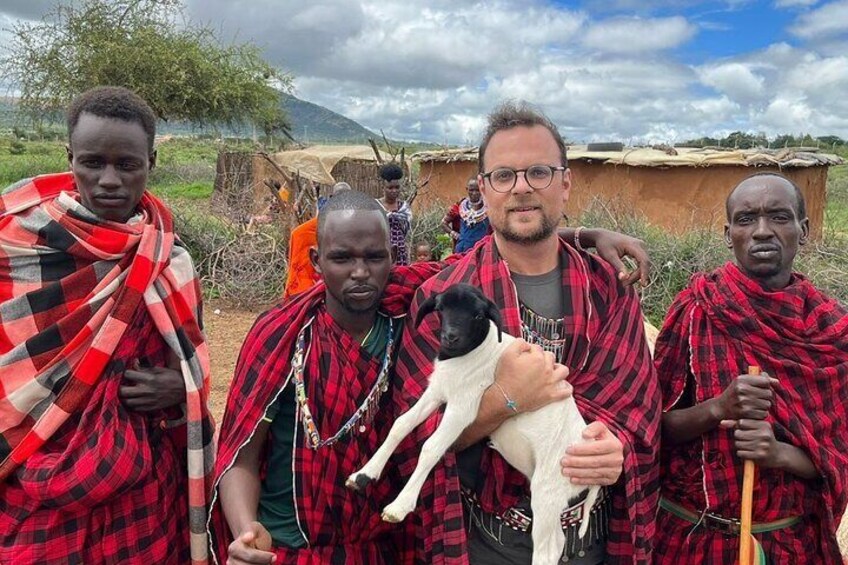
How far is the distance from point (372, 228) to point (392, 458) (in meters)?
0.74

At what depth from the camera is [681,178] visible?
39.9 feet

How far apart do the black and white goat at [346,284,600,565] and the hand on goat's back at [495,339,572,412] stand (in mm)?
30

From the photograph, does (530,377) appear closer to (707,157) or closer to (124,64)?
(707,157)

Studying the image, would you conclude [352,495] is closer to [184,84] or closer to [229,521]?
[229,521]

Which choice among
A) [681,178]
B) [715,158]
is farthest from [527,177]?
[681,178]

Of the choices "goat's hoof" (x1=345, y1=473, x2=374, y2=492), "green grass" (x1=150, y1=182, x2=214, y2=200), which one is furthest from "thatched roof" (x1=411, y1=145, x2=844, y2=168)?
"green grass" (x1=150, y1=182, x2=214, y2=200)

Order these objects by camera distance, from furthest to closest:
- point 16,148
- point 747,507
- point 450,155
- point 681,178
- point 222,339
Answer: point 16,148
point 450,155
point 681,178
point 222,339
point 747,507

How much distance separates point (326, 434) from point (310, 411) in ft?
0.28

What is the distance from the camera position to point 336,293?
6.82ft

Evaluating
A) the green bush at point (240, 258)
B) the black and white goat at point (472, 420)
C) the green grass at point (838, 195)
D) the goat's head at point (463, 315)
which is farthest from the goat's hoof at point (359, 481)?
the green grass at point (838, 195)

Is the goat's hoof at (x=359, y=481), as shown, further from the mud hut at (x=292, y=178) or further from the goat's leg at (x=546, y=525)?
the mud hut at (x=292, y=178)

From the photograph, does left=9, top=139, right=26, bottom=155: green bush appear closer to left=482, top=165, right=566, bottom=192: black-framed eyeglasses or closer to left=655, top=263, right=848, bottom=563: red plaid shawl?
left=482, top=165, right=566, bottom=192: black-framed eyeglasses

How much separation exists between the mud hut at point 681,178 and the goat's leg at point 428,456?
9922mm

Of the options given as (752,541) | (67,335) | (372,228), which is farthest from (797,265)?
(67,335)
